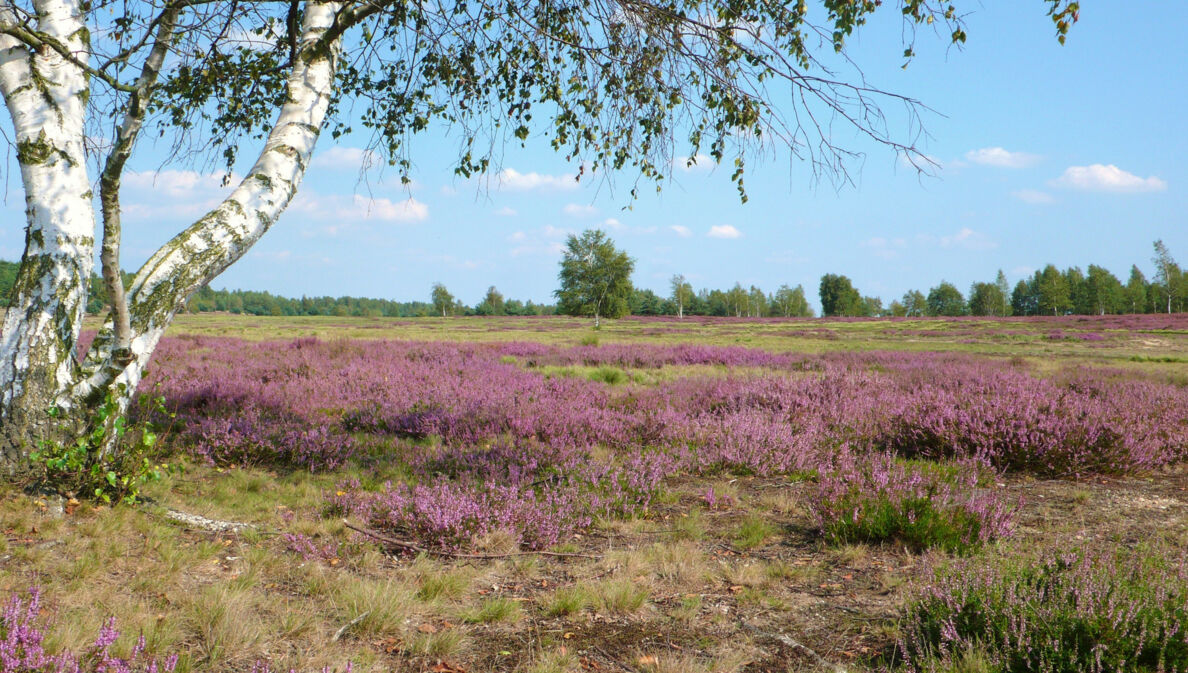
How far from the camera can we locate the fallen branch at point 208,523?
13.7 ft

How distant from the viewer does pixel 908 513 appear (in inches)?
162

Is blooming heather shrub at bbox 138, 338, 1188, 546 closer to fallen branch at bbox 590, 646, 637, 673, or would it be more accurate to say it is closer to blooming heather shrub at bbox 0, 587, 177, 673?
fallen branch at bbox 590, 646, 637, 673

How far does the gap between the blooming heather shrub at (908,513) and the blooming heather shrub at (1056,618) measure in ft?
3.52

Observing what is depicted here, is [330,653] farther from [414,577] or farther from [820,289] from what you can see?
[820,289]

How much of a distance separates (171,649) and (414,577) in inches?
46.8

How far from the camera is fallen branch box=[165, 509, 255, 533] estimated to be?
4.17 m

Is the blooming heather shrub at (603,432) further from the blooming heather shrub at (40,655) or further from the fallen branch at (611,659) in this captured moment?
the blooming heather shrub at (40,655)

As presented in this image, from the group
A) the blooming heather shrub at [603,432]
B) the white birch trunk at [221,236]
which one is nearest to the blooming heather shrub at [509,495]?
the blooming heather shrub at [603,432]

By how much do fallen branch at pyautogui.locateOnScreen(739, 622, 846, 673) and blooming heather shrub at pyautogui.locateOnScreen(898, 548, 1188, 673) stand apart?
0.91 feet

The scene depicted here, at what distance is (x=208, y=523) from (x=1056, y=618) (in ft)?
15.7

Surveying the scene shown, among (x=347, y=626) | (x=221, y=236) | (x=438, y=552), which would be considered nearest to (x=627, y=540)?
(x=438, y=552)

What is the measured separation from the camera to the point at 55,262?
13.6ft

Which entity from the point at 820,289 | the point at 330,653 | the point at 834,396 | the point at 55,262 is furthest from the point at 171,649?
the point at 820,289

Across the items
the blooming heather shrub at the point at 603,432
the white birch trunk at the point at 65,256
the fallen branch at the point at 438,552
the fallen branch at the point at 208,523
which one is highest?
the white birch trunk at the point at 65,256
